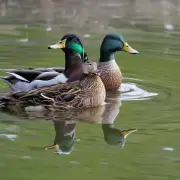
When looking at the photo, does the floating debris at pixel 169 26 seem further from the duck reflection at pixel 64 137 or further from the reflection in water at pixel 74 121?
the duck reflection at pixel 64 137

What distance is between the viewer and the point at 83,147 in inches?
326

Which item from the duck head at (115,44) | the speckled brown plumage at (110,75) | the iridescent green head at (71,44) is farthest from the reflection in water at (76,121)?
the duck head at (115,44)

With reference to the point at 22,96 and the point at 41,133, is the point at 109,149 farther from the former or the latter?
the point at 22,96

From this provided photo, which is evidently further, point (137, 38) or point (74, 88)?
point (137, 38)

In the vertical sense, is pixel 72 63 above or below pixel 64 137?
above

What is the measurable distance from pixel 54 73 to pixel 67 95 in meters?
0.78

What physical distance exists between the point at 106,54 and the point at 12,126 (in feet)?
10.8

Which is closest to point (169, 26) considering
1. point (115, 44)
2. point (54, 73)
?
point (115, 44)

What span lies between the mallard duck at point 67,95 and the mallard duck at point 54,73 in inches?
9.8

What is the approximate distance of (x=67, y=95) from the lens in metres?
10.1

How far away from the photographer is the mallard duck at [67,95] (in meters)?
9.96

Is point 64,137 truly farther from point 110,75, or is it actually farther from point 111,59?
point 111,59

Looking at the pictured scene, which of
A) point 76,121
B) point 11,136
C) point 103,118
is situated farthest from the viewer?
point 103,118

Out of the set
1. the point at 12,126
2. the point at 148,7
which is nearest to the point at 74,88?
the point at 12,126
